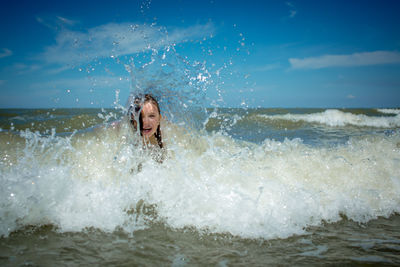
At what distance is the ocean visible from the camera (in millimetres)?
1998

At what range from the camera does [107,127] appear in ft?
15.8

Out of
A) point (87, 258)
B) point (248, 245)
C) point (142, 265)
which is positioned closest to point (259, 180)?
point (248, 245)

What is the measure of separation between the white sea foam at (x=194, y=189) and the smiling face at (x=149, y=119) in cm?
39

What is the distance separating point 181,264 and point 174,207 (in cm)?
83

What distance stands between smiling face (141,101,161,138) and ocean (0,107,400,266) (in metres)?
0.46

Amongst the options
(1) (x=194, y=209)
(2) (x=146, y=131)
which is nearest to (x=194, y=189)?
(1) (x=194, y=209)

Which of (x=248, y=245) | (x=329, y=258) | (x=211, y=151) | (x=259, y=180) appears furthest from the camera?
(x=211, y=151)

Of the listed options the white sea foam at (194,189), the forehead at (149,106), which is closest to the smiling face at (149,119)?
the forehead at (149,106)

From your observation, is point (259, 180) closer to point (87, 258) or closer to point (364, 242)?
point (364, 242)

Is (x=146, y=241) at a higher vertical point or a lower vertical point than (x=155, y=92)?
lower

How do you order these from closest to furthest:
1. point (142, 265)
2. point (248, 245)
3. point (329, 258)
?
point (142, 265), point (329, 258), point (248, 245)

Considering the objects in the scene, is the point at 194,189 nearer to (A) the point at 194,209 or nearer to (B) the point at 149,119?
(A) the point at 194,209

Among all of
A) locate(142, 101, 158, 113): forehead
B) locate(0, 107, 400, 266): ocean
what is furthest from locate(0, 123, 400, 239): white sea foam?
locate(142, 101, 158, 113): forehead

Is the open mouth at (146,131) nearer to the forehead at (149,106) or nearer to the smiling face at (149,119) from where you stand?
the smiling face at (149,119)
